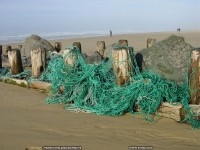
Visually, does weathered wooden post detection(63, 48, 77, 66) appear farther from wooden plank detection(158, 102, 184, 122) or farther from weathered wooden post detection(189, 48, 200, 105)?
weathered wooden post detection(189, 48, 200, 105)

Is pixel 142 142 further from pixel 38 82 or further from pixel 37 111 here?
pixel 38 82

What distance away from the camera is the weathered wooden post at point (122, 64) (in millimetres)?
5312

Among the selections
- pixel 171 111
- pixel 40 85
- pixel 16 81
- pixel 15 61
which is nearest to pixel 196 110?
pixel 171 111

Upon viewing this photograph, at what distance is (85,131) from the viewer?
4.39 metres

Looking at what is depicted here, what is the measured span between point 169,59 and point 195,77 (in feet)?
3.23

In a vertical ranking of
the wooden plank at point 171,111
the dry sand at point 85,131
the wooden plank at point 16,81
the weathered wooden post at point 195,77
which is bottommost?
the dry sand at point 85,131

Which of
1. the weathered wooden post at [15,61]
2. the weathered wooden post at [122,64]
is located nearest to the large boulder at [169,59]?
the weathered wooden post at [122,64]

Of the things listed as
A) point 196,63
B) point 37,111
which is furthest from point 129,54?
point 37,111

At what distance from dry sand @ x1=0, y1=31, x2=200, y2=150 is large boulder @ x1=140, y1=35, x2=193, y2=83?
96 centimetres

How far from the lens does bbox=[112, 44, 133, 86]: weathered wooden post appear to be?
531cm

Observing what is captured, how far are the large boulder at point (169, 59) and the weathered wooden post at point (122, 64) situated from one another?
446 millimetres

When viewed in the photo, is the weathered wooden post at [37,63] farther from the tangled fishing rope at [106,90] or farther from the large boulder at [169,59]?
the large boulder at [169,59]

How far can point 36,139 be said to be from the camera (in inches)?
156

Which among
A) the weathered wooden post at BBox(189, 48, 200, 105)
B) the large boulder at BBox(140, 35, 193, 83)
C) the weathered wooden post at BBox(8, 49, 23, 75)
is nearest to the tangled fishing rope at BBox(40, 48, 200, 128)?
the weathered wooden post at BBox(189, 48, 200, 105)
